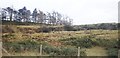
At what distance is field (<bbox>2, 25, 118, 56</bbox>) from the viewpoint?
1243 centimetres

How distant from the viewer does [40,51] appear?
470 inches

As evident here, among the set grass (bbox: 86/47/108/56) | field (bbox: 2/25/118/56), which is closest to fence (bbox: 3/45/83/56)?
field (bbox: 2/25/118/56)

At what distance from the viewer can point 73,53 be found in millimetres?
11648

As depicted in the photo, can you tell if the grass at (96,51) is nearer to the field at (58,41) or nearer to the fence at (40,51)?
the field at (58,41)

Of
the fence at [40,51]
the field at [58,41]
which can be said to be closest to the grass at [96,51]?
the field at [58,41]

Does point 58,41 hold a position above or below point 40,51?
above

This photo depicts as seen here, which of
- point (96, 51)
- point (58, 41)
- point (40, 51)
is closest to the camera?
point (40, 51)

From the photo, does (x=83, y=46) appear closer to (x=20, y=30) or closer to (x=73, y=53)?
(x=73, y=53)

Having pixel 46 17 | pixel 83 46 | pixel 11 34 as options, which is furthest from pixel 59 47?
pixel 46 17

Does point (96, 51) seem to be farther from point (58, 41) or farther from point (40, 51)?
point (40, 51)

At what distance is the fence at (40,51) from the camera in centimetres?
1174

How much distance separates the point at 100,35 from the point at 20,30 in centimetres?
518

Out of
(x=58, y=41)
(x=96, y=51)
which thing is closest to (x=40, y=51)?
(x=58, y=41)

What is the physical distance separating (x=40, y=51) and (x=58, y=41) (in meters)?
2.47
